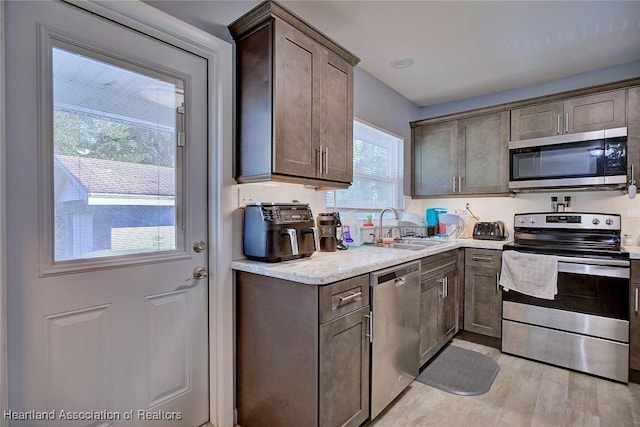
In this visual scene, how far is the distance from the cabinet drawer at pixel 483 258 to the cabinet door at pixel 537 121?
1.17 m

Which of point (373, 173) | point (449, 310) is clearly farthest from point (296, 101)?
point (449, 310)

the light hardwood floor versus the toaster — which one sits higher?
the toaster

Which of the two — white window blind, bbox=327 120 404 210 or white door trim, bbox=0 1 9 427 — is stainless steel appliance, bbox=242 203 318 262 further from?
white door trim, bbox=0 1 9 427

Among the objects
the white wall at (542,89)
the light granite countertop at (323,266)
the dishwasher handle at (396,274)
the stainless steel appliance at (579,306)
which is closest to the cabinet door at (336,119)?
the light granite countertop at (323,266)

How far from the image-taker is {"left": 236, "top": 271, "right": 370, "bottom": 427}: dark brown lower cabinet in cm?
148

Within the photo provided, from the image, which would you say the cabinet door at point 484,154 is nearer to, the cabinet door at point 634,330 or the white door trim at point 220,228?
the cabinet door at point 634,330

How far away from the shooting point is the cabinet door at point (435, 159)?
3.58 meters

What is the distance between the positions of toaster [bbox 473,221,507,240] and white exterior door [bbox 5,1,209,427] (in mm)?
2770

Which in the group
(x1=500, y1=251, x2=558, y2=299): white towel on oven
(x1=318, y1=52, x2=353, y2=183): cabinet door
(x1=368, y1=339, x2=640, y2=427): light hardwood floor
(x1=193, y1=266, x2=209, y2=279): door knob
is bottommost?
(x1=368, y1=339, x2=640, y2=427): light hardwood floor

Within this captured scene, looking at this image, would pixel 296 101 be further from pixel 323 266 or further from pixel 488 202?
pixel 488 202

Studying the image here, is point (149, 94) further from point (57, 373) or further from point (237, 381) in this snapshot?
point (237, 381)

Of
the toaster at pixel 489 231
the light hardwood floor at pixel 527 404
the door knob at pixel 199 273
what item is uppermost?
the toaster at pixel 489 231

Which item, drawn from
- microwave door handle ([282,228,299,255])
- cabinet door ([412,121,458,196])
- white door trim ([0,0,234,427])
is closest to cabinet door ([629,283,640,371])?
cabinet door ([412,121,458,196])

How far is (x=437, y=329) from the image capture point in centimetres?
264
